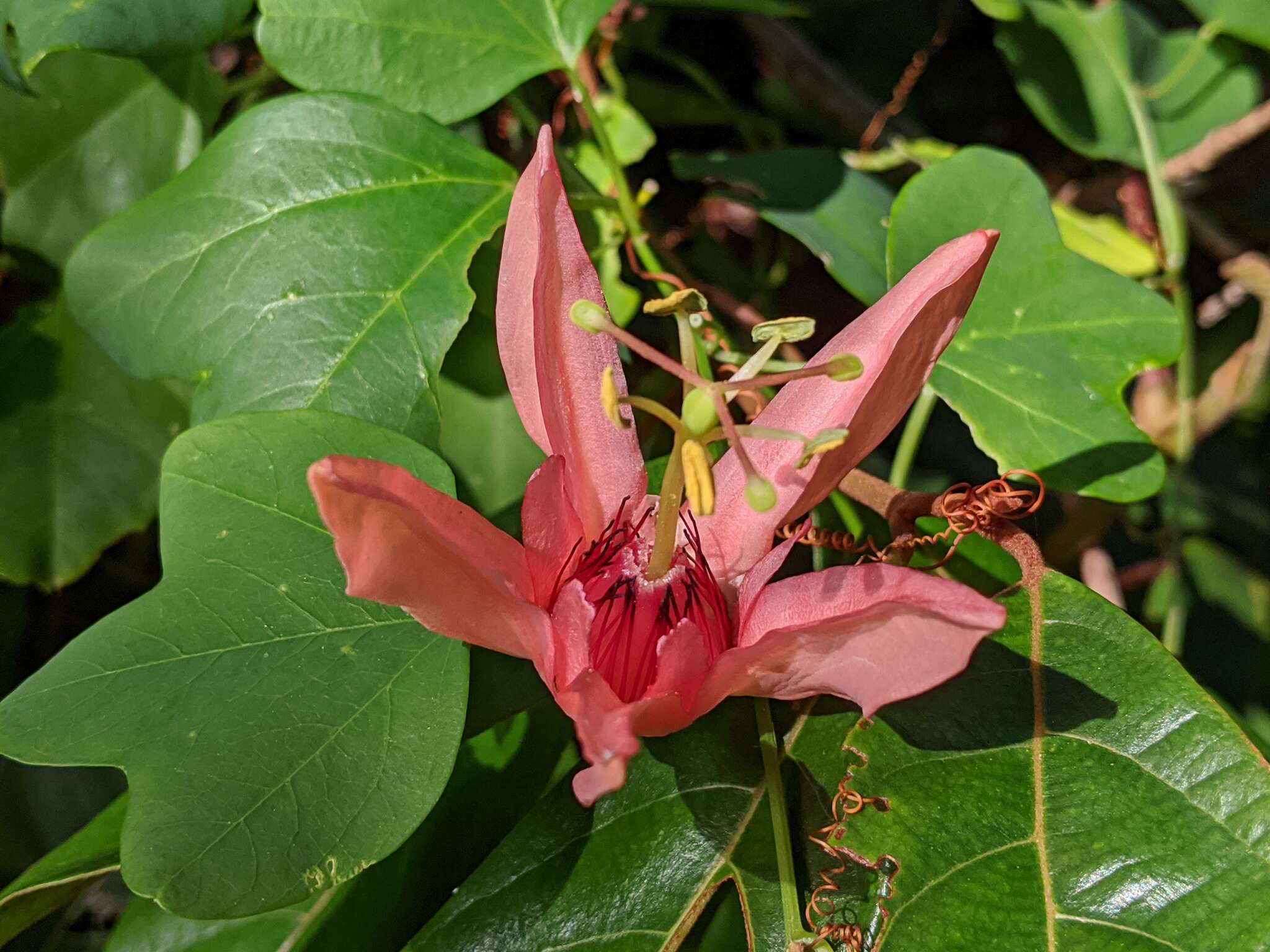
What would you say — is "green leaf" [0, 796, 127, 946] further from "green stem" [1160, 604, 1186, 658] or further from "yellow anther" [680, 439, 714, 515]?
"green stem" [1160, 604, 1186, 658]

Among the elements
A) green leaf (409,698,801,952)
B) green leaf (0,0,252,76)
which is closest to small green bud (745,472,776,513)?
→ green leaf (409,698,801,952)

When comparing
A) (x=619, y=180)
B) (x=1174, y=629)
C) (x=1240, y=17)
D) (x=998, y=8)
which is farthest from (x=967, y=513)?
(x=1240, y=17)

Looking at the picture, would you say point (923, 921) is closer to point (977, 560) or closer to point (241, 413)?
point (977, 560)

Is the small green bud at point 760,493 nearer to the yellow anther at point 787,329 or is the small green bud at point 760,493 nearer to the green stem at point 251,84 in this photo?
the yellow anther at point 787,329

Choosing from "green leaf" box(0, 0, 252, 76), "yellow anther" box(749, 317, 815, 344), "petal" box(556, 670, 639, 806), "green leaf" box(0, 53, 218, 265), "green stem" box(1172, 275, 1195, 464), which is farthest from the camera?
"green stem" box(1172, 275, 1195, 464)

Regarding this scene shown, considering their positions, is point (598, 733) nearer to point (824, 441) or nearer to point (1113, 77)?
point (824, 441)

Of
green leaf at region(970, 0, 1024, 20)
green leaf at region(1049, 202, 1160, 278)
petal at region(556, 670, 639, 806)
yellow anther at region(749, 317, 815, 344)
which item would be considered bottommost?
green leaf at region(1049, 202, 1160, 278)

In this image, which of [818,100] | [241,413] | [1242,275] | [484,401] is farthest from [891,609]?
[1242,275]
